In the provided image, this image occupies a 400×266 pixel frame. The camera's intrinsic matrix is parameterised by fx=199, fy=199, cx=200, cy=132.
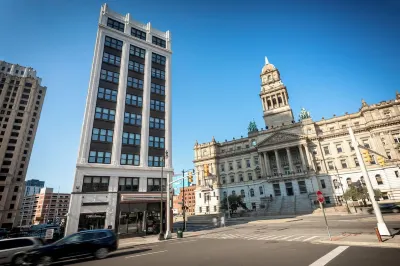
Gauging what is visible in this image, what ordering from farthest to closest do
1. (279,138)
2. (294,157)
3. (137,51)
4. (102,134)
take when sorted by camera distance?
1. (294,157)
2. (279,138)
3. (137,51)
4. (102,134)

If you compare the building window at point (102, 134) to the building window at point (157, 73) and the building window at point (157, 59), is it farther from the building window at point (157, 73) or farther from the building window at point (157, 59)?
the building window at point (157, 59)

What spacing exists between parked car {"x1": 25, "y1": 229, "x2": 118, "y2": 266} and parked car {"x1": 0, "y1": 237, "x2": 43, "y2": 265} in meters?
3.39

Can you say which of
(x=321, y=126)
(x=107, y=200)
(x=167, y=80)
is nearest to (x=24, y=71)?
(x=167, y=80)

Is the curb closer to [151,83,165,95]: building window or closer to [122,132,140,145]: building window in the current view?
[122,132,140,145]: building window

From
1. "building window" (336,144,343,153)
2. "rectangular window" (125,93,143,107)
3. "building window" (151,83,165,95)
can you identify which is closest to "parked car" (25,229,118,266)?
"rectangular window" (125,93,143,107)

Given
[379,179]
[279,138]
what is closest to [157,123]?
[279,138]

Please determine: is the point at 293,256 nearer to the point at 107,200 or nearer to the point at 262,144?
the point at 107,200

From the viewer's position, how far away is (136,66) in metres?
36.1

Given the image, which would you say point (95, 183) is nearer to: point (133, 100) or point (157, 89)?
point (133, 100)

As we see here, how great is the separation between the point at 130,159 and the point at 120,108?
325 inches

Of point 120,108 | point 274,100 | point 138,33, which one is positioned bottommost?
point 120,108

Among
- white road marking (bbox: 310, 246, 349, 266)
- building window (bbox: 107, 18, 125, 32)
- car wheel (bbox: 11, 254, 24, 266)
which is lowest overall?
car wheel (bbox: 11, 254, 24, 266)

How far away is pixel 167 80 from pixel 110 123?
1401cm

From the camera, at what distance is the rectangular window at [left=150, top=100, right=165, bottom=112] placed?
3505cm
